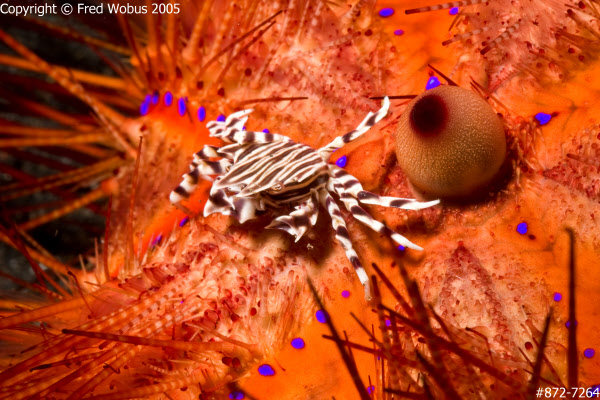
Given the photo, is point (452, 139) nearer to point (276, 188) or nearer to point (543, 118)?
point (543, 118)

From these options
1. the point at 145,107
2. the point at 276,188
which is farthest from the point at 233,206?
the point at 145,107

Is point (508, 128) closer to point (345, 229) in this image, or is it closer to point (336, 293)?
point (345, 229)

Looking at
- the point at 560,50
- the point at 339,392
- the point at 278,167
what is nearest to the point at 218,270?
the point at 278,167

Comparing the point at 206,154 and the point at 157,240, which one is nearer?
the point at 206,154

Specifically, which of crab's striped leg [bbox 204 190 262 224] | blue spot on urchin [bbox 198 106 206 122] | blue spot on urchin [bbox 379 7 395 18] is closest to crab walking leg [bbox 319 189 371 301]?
crab's striped leg [bbox 204 190 262 224]

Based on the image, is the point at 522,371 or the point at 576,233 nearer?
the point at 522,371
